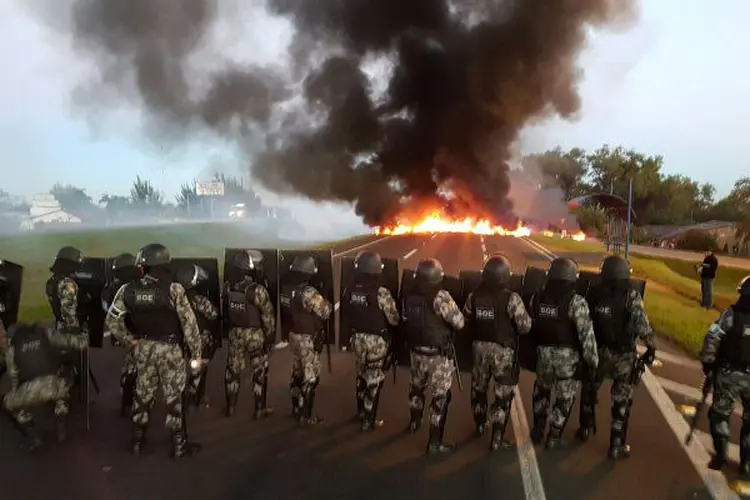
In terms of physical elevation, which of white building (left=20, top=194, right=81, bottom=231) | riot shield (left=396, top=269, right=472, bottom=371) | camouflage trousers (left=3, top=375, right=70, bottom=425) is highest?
white building (left=20, top=194, right=81, bottom=231)

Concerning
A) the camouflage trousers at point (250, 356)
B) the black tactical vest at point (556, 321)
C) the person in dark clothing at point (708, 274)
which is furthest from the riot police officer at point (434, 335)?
the person in dark clothing at point (708, 274)

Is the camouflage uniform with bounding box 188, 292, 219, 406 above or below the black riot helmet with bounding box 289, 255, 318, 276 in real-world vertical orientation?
below

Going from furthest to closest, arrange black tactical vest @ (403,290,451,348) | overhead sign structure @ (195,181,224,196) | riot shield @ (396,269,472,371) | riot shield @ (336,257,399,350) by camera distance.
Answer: overhead sign structure @ (195,181,224,196), riot shield @ (336,257,399,350), riot shield @ (396,269,472,371), black tactical vest @ (403,290,451,348)

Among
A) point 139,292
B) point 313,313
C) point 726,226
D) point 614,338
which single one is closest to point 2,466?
point 139,292

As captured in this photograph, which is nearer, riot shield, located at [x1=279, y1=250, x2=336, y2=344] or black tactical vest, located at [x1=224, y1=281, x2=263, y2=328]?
black tactical vest, located at [x1=224, y1=281, x2=263, y2=328]

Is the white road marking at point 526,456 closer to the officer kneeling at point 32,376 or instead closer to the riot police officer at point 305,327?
the riot police officer at point 305,327

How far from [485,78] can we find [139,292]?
35.8 m

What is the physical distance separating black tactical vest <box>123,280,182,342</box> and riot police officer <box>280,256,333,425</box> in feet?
4.07

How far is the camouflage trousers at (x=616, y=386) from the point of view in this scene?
18.6 feet

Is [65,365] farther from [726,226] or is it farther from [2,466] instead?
[726,226]

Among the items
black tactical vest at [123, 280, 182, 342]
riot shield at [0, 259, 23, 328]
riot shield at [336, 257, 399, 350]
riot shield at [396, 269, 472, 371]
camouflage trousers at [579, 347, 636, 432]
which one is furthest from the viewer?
riot shield at [0, 259, 23, 328]

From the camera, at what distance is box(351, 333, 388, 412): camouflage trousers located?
6.20 m

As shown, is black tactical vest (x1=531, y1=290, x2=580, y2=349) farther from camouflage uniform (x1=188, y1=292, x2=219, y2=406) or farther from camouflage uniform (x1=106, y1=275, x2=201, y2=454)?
camouflage uniform (x1=188, y1=292, x2=219, y2=406)

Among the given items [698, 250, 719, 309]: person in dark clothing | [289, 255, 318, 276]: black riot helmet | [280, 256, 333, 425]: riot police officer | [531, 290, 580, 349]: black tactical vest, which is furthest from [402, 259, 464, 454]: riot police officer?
[698, 250, 719, 309]: person in dark clothing
